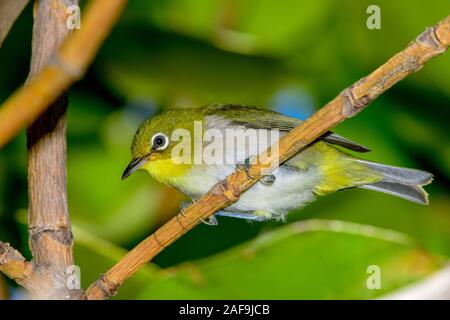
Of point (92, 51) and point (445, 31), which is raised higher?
point (445, 31)

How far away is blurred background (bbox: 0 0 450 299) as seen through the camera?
155 centimetres

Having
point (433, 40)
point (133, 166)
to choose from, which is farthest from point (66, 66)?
point (133, 166)

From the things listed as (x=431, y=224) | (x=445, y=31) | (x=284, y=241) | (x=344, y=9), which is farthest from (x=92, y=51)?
(x=431, y=224)

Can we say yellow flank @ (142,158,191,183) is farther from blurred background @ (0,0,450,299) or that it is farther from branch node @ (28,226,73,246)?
branch node @ (28,226,73,246)

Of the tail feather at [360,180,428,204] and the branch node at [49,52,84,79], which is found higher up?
the tail feather at [360,180,428,204]

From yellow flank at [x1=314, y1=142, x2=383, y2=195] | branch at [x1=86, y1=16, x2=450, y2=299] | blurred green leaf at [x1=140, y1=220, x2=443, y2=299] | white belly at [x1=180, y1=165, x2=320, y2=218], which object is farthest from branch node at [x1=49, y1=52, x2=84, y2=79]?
yellow flank at [x1=314, y1=142, x2=383, y2=195]

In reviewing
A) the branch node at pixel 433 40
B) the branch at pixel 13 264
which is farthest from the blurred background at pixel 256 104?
the branch node at pixel 433 40

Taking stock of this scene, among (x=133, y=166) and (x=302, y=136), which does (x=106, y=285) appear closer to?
(x=302, y=136)

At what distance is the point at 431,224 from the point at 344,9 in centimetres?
65

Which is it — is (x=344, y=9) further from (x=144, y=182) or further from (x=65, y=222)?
(x=65, y=222)

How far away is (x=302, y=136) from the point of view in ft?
2.72

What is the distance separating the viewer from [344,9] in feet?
5.73

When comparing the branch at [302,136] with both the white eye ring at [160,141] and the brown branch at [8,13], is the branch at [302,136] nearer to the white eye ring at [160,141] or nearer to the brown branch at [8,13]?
the brown branch at [8,13]

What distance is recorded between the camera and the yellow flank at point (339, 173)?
2.07m
